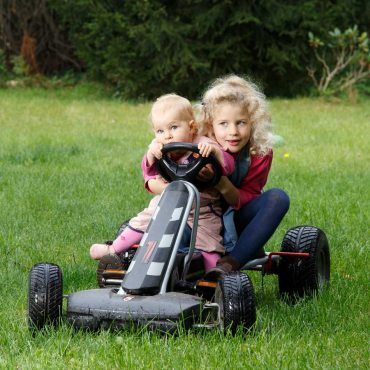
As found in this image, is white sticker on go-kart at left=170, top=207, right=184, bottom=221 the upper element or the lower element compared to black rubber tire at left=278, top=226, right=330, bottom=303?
upper

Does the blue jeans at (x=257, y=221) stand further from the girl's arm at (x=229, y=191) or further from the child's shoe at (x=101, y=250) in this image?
the child's shoe at (x=101, y=250)

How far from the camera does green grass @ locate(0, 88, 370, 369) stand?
3.82 metres

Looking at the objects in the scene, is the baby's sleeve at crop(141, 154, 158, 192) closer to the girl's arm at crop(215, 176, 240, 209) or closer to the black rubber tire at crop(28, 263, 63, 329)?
the girl's arm at crop(215, 176, 240, 209)

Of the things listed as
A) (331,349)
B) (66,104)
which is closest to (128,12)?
(66,104)

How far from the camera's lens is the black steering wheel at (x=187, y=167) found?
4465 mm

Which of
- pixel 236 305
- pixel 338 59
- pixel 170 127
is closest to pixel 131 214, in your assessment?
pixel 170 127

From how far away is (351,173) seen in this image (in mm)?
9188

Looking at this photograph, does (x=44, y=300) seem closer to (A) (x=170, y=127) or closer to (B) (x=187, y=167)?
(B) (x=187, y=167)

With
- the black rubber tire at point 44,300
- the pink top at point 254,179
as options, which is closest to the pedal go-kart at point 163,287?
the black rubber tire at point 44,300

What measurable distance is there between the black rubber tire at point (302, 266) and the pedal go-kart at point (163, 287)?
22.1 inches

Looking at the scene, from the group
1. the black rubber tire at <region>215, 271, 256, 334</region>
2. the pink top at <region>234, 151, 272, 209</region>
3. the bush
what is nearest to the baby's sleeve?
the pink top at <region>234, 151, 272, 209</region>

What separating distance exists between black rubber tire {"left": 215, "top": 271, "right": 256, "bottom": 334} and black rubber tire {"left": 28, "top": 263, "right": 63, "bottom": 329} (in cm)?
68

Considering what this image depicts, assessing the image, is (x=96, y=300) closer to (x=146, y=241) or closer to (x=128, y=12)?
(x=146, y=241)

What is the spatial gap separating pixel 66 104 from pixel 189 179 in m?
11.5
